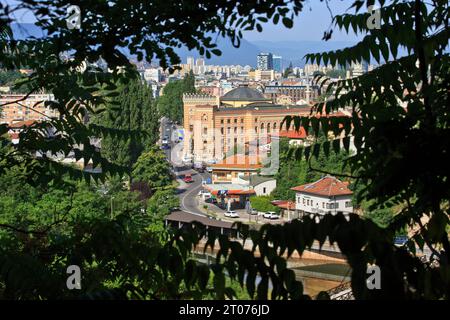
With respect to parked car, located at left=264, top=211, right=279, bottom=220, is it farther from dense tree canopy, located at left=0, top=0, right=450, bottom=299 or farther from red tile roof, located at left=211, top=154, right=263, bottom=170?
dense tree canopy, located at left=0, top=0, right=450, bottom=299

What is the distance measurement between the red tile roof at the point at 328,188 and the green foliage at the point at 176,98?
2490 cm

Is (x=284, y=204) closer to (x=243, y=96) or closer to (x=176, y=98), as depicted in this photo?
(x=243, y=96)

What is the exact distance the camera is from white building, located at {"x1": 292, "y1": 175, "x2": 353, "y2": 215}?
52.8 feet

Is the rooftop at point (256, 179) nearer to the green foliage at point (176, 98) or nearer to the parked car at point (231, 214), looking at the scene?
the parked car at point (231, 214)

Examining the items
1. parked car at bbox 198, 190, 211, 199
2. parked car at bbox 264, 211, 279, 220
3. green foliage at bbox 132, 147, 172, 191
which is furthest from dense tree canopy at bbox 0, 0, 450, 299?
parked car at bbox 198, 190, 211, 199

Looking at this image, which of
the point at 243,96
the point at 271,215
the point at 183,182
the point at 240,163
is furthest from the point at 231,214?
the point at 243,96

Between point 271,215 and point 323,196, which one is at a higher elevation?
point 323,196

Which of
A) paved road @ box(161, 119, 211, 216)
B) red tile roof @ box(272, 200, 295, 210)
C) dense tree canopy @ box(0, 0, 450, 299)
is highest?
dense tree canopy @ box(0, 0, 450, 299)

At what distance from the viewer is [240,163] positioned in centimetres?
2562

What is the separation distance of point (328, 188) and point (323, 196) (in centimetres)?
34

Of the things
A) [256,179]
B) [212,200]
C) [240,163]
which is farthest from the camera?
[240,163]

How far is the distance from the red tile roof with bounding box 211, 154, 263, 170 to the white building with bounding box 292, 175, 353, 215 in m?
5.53
